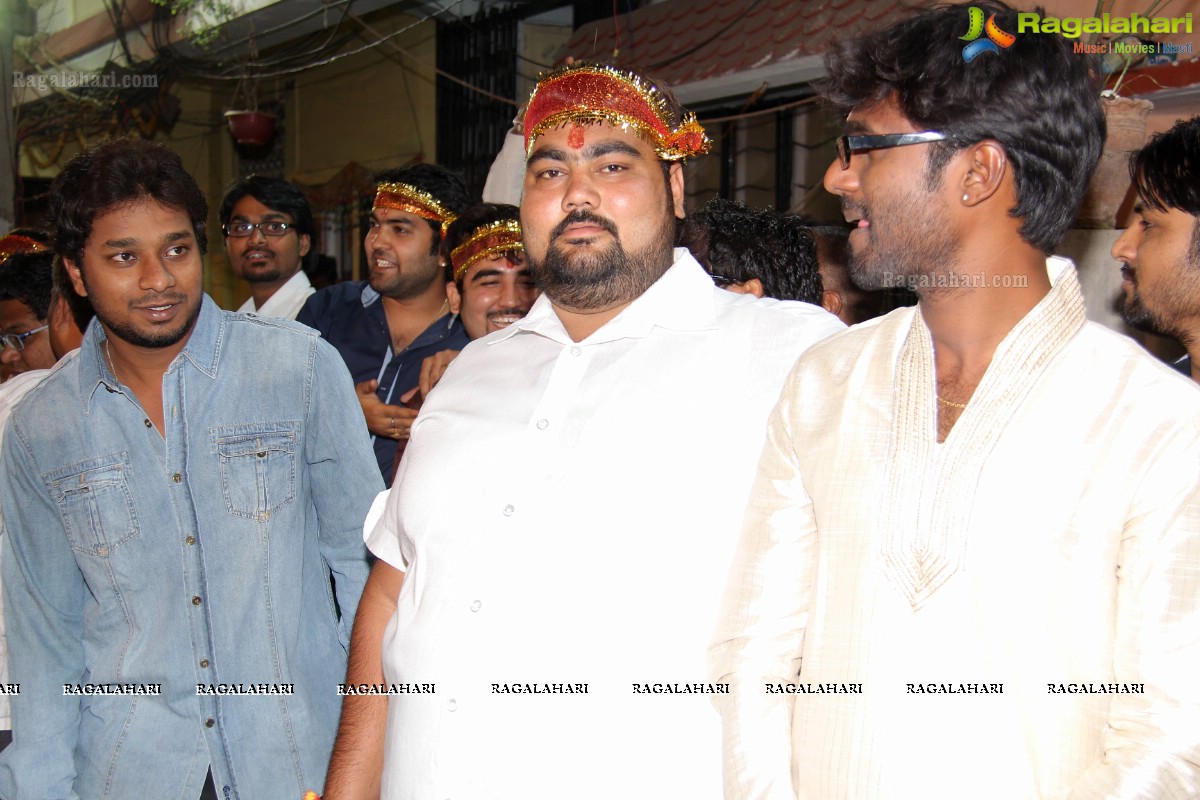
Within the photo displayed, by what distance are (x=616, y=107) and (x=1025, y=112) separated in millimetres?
884

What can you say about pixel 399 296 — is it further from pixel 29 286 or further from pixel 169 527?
pixel 169 527

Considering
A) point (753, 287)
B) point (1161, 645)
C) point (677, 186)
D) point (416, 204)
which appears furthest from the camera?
point (416, 204)

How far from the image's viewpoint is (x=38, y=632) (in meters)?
2.54

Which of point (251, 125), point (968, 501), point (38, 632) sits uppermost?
point (251, 125)

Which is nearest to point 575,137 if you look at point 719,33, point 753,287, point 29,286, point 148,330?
point 753,287

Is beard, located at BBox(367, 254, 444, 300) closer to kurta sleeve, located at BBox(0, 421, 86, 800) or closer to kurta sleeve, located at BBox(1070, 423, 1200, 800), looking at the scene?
kurta sleeve, located at BBox(0, 421, 86, 800)

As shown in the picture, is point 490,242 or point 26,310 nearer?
point 490,242

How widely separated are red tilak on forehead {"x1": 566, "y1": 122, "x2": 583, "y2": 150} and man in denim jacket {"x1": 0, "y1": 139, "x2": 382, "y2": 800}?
97 cm

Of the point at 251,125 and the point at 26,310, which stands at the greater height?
the point at 251,125

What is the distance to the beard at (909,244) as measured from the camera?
1729 millimetres

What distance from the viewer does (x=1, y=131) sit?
7070 millimetres

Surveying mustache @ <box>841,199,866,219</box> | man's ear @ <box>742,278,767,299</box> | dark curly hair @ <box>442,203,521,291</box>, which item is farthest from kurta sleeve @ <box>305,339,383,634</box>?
mustache @ <box>841,199,866,219</box>

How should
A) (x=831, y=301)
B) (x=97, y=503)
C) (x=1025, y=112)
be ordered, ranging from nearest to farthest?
(x=1025, y=112) < (x=97, y=503) < (x=831, y=301)

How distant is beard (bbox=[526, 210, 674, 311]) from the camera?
85.0 inches
